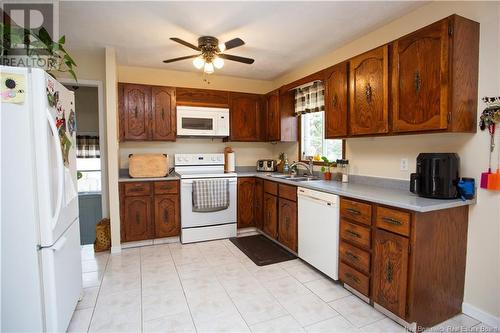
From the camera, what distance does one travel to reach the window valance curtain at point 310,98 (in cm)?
341

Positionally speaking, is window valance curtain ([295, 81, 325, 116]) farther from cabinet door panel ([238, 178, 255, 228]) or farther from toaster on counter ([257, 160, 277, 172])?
cabinet door panel ([238, 178, 255, 228])

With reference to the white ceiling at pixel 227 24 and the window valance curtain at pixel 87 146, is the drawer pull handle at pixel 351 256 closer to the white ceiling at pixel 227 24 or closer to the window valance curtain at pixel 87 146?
the white ceiling at pixel 227 24

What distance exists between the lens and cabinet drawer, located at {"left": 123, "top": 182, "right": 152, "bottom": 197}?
11.1ft

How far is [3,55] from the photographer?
1.59m

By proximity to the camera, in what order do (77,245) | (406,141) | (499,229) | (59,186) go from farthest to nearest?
(406,141) → (77,245) → (499,229) → (59,186)

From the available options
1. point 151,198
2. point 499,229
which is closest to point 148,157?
point 151,198

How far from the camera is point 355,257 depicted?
223 cm

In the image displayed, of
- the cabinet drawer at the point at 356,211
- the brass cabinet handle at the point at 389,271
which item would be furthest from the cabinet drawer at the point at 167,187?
the brass cabinet handle at the point at 389,271

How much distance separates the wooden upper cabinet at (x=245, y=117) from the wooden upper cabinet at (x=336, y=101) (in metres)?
1.57

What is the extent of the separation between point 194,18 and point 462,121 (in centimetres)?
232

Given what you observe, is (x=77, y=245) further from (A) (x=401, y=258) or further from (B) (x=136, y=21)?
(A) (x=401, y=258)

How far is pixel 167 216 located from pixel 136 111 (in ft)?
4.89

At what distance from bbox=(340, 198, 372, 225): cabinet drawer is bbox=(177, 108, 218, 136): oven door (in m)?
2.32

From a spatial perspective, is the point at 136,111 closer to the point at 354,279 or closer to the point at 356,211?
the point at 356,211
